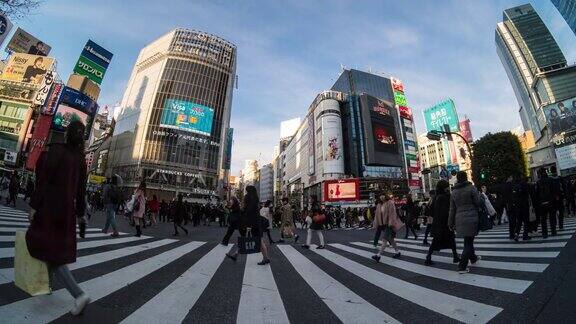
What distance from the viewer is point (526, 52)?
11012 centimetres

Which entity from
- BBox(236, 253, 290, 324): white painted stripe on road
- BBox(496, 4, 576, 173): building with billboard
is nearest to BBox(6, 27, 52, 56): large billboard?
BBox(236, 253, 290, 324): white painted stripe on road

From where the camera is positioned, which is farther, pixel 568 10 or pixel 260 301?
pixel 568 10

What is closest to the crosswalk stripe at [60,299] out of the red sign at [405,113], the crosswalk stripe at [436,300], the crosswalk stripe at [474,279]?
the crosswalk stripe at [436,300]

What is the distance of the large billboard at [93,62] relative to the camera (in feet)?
169

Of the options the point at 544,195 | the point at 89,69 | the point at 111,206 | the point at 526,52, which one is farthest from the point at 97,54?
the point at 526,52

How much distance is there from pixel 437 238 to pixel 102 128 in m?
124

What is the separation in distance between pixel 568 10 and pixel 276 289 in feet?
340

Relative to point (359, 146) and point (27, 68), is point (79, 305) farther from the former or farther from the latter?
point (27, 68)

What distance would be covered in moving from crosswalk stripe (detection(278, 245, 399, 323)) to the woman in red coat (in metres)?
2.19

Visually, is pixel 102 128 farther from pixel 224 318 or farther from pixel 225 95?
pixel 224 318

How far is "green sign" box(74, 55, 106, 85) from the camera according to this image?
51281mm

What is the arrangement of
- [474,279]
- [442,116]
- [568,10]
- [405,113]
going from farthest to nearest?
[405,113], [568,10], [442,116], [474,279]

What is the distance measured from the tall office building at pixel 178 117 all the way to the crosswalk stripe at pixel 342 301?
201 feet

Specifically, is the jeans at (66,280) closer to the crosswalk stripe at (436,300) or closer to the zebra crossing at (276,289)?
the zebra crossing at (276,289)
